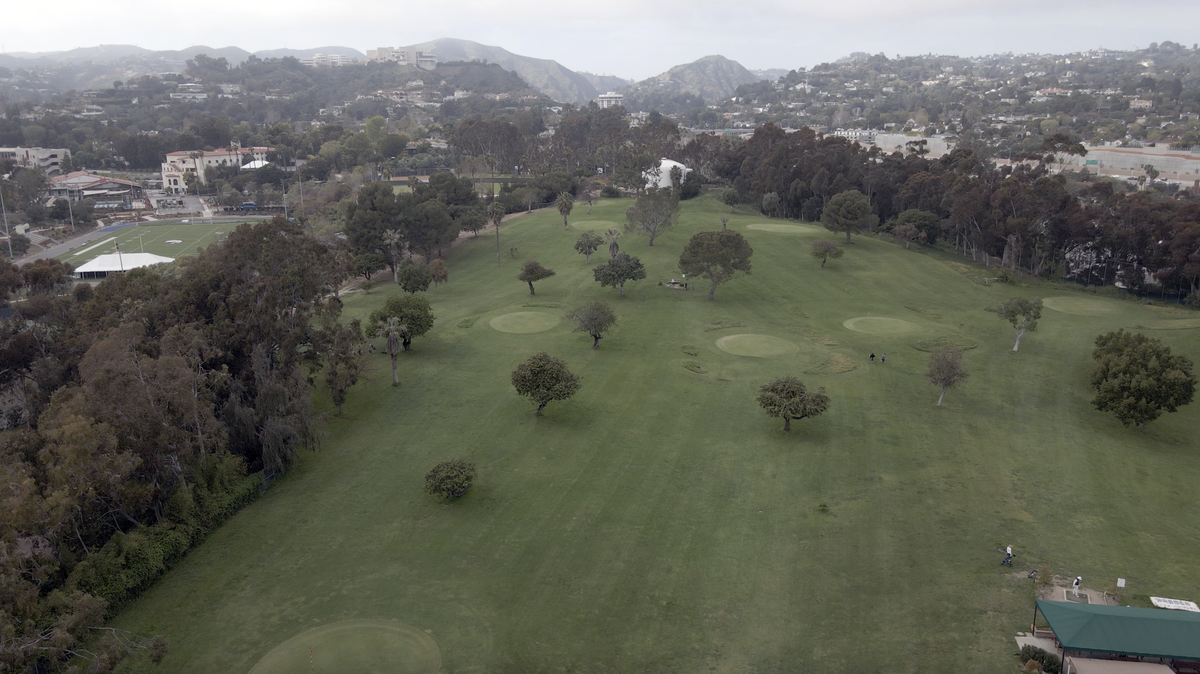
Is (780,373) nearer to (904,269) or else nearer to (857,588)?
(857,588)

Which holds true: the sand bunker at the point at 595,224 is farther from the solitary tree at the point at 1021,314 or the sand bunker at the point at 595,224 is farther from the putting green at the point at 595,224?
the solitary tree at the point at 1021,314

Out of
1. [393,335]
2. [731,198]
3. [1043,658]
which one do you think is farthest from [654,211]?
[1043,658]

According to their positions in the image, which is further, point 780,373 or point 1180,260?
point 1180,260

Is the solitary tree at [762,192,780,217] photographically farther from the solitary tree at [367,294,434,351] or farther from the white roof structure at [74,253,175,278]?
the white roof structure at [74,253,175,278]

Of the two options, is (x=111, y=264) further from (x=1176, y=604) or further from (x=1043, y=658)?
(x=1176, y=604)

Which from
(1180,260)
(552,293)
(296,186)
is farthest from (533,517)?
(296,186)

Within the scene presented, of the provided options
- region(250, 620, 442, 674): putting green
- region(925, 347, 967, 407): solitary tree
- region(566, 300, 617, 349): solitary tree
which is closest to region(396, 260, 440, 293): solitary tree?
region(566, 300, 617, 349): solitary tree

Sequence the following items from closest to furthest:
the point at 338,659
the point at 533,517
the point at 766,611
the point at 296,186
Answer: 1. the point at 338,659
2. the point at 766,611
3. the point at 533,517
4. the point at 296,186
